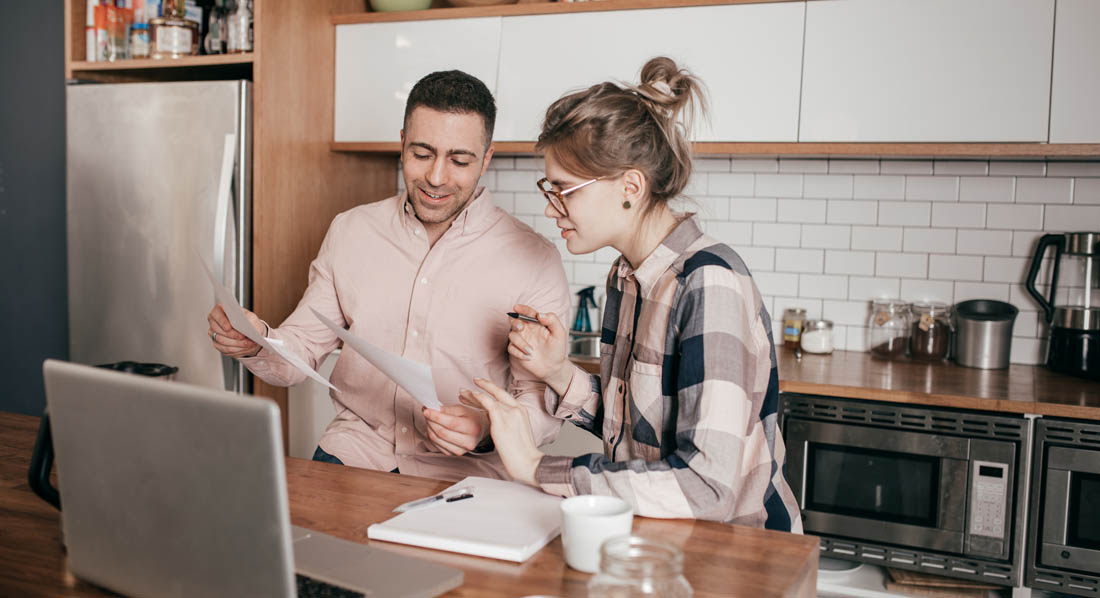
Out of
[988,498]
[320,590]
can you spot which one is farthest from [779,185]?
[320,590]

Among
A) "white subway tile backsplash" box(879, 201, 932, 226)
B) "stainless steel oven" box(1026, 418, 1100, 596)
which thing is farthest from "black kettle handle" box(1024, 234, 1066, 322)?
"stainless steel oven" box(1026, 418, 1100, 596)

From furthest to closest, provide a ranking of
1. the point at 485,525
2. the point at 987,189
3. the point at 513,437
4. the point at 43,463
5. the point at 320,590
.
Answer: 1. the point at 987,189
2. the point at 513,437
3. the point at 485,525
4. the point at 43,463
5. the point at 320,590

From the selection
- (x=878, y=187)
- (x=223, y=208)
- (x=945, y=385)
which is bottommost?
(x=945, y=385)

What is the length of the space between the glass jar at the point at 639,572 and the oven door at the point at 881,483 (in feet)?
6.21

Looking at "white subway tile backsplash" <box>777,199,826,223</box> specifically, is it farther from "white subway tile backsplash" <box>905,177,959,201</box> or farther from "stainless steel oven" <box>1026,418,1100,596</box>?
"stainless steel oven" <box>1026,418,1100,596</box>

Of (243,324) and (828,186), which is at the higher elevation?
(828,186)

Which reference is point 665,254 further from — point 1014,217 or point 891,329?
point 1014,217

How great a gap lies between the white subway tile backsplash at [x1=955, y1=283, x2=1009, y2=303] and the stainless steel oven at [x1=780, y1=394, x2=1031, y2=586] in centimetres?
76

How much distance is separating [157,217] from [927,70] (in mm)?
2737

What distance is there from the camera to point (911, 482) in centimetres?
260

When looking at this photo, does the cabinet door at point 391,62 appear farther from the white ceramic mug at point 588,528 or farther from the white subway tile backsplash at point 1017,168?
the white ceramic mug at point 588,528

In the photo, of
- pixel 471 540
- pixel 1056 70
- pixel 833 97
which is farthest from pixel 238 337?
pixel 1056 70

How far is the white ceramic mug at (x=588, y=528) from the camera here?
1.12 metres

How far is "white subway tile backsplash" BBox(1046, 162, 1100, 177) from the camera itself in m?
2.95
